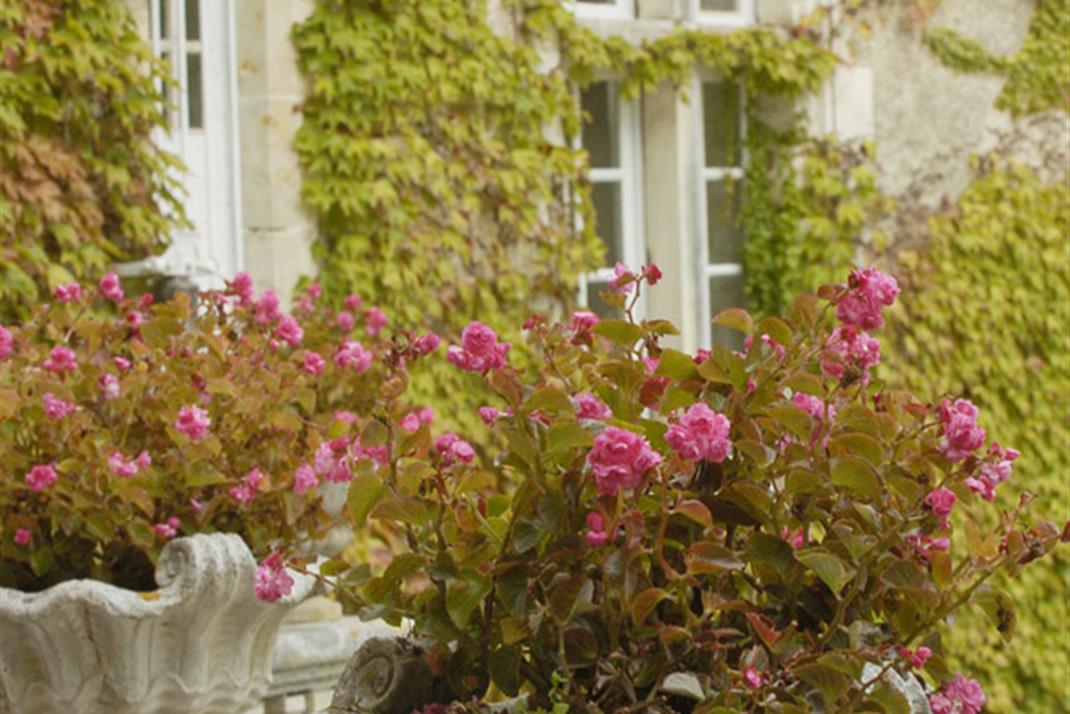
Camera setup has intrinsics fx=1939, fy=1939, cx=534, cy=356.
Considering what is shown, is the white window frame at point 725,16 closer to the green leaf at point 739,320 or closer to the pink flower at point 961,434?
the green leaf at point 739,320

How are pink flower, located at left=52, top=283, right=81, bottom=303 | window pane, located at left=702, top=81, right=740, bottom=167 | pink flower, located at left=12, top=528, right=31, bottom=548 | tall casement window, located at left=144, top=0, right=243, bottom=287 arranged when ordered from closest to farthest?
pink flower, located at left=12, top=528, right=31, bottom=548
pink flower, located at left=52, top=283, right=81, bottom=303
tall casement window, located at left=144, top=0, right=243, bottom=287
window pane, located at left=702, top=81, right=740, bottom=167

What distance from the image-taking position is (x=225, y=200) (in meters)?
5.98

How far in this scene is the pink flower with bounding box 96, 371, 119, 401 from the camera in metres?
3.59

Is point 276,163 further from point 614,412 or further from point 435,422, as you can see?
point 614,412

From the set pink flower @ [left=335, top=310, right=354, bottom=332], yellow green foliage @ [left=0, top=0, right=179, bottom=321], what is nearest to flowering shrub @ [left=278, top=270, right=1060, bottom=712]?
pink flower @ [left=335, top=310, right=354, bottom=332]

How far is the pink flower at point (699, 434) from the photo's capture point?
1.98m

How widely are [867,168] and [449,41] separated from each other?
2074mm

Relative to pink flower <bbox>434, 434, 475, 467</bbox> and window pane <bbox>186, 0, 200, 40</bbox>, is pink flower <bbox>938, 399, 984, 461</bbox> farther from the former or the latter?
window pane <bbox>186, 0, 200, 40</bbox>

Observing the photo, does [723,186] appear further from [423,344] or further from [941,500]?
[941,500]

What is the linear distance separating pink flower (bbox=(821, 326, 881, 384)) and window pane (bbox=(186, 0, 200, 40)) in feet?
13.3

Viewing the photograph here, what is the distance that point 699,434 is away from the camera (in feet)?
6.51

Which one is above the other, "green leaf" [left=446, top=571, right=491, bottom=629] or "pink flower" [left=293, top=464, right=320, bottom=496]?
"green leaf" [left=446, top=571, right=491, bottom=629]

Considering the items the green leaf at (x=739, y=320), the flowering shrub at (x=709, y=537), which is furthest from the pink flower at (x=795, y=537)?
the green leaf at (x=739, y=320)

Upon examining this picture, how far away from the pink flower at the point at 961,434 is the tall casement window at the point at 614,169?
5.14 metres
